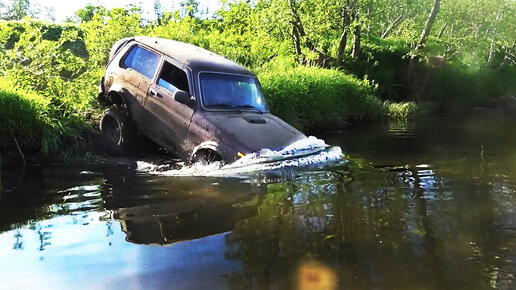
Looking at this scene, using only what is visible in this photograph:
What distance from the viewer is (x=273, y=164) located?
23.1 feet

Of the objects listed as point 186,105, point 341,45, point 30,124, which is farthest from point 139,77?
point 341,45

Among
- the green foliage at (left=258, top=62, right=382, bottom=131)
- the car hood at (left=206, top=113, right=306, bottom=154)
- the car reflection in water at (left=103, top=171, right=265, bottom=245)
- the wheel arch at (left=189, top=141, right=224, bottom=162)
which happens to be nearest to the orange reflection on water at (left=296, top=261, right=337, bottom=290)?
→ the car reflection in water at (left=103, top=171, right=265, bottom=245)

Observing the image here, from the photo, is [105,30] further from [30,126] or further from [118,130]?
[118,130]

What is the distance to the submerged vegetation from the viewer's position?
1005 centimetres

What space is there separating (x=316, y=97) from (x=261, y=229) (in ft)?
37.4

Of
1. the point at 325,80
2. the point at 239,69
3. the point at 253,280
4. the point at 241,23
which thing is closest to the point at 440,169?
the point at 239,69

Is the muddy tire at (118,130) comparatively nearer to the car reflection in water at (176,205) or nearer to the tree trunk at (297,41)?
the car reflection in water at (176,205)

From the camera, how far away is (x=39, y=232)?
477cm

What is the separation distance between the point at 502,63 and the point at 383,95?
12338 mm

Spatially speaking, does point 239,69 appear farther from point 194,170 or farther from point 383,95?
point 383,95

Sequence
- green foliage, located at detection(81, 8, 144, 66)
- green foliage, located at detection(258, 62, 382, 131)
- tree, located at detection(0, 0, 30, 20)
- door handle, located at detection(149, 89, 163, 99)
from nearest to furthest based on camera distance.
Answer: door handle, located at detection(149, 89, 163, 99)
green foliage, located at detection(81, 8, 144, 66)
green foliage, located at detection(258, 62, 382, 131)
tree, located at detection(0, 0, 30, 20)

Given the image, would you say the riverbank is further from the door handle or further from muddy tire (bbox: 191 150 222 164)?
muddy tire (bbox: 191 150 222 164)

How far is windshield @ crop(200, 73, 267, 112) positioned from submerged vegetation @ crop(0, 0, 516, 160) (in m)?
3.19

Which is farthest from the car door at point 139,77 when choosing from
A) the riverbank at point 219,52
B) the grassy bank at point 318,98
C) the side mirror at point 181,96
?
the grassy bank at point 318,98
